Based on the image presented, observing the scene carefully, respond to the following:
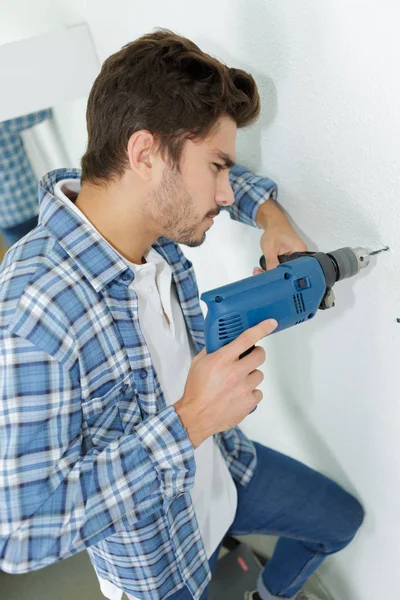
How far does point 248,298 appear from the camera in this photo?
80cm

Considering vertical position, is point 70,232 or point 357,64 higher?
point 357,64

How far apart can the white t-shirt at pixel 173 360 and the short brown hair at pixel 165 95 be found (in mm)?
167

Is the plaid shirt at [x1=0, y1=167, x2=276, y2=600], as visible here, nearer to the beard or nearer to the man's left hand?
the beard

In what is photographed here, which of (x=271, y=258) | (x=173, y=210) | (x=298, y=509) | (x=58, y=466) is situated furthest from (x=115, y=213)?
(x=298, y=509)

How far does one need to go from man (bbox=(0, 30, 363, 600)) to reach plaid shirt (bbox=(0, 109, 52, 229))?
1207 mm

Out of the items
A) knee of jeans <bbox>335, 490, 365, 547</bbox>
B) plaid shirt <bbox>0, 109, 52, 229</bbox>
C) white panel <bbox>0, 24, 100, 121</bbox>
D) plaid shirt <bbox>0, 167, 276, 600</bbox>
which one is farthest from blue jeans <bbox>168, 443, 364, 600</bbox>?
plaid shirt <bbox>0, 109, 52, 229</bbox>

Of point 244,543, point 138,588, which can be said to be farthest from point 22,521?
point 244,543

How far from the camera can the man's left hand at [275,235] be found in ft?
3.32

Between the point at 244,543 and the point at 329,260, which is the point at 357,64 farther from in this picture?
the point at 244,543

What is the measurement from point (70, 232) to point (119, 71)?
295 millimetres

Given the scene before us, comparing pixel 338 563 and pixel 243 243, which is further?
pixel 338 563

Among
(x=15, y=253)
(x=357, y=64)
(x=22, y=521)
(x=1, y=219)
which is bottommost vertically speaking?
(x=22, y=521)

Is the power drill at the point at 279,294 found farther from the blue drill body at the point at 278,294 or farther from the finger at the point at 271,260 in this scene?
the finger at the point at 271,260

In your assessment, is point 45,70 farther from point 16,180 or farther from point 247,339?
point 247,339
